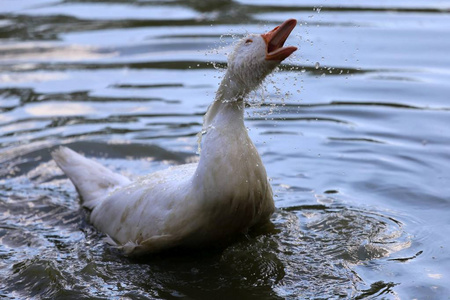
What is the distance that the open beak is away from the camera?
415 cm

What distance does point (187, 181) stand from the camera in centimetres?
456

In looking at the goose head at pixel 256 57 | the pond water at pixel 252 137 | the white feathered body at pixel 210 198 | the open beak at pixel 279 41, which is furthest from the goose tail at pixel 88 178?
the open beak at pixel 279 41

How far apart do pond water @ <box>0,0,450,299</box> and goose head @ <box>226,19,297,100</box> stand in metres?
0.17

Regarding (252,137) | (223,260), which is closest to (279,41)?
(223,260)

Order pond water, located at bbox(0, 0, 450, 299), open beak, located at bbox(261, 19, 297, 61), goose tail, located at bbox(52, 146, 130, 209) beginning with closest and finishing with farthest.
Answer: open beak, located at bbox(261, 19, 297, 61)
pond water, located at bbox(0, 0, 450, 299)
goose tail, located at bbox(52, 146, 130, 209)

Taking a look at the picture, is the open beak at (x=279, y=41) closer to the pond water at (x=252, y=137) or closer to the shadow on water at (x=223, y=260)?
the pond water at (x=252, y=137)

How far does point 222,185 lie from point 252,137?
2.53m

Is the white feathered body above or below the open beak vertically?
below

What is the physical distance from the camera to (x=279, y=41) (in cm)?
425

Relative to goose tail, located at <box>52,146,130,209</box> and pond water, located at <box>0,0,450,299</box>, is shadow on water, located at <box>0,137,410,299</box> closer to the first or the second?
pond water, located at <box>0,0,450,299</box>

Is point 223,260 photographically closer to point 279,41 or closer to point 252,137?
point 279,41

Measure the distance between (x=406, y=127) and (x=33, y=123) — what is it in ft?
11.7

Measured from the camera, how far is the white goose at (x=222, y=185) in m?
4.30

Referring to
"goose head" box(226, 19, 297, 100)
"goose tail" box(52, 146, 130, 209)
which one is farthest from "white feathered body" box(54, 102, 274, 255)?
"goose tail" box(52, 146, 130, 209)
